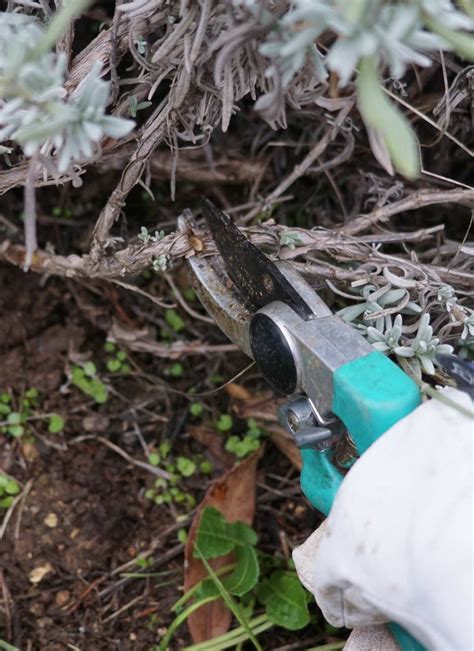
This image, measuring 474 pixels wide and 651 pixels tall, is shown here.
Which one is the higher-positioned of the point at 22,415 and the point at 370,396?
the point at 370,396

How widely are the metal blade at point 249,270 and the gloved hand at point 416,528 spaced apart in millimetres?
230

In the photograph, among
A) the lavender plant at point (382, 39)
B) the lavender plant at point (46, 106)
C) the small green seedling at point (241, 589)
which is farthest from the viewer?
the small green seedling at point (241, 589)

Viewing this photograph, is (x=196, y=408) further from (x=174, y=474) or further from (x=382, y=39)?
(x=382, y=39)

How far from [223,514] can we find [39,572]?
1.09ft

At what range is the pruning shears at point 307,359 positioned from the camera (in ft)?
2.80

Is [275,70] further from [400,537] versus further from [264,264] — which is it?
[400,537]

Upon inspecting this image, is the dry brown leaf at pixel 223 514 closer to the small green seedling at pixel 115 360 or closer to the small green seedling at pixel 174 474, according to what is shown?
the small green seedling at pixel 174 474

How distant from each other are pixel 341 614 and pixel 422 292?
1.40ft

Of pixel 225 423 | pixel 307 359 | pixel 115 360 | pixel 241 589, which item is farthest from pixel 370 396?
pixel 115 360

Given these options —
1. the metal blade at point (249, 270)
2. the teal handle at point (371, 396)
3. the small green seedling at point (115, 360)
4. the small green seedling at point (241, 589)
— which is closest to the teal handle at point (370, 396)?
the teal handle at point (371, 396)

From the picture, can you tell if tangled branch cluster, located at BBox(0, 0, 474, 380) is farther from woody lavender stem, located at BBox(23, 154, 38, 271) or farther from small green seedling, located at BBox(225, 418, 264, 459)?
small green seedling, located at BBox(225, 418, 264, 459)

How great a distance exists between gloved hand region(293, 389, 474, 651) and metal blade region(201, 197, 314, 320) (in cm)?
23

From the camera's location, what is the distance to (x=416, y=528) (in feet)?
2.56

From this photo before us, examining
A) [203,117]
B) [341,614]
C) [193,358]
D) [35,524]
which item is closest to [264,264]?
[203,117]
